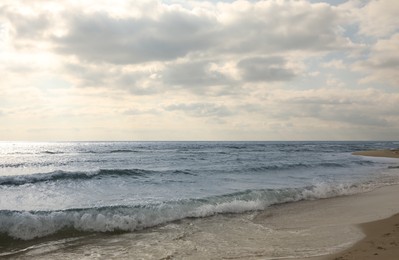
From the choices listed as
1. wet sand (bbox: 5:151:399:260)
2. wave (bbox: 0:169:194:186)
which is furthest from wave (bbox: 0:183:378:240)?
wave (bbox: 0:169:194:186)

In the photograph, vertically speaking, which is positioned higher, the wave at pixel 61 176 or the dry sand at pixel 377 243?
the dry sand at pixel 377 243

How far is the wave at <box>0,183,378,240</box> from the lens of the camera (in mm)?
9727

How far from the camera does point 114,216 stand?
10.6 m

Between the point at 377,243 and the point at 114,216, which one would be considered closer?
the point at 377,243

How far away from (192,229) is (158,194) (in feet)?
21.4

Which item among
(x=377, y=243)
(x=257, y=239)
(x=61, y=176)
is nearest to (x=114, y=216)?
(x=257, y=239)

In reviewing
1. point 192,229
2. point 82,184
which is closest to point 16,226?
point 192,229

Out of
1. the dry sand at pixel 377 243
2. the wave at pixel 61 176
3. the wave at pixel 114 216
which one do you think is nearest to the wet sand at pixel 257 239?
the dry sand at pixel 377 243

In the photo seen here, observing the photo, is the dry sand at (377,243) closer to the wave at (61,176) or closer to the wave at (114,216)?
the wave at (114,216)

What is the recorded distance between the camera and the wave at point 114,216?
9.73 m

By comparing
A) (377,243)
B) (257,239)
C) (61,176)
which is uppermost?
(377,243)

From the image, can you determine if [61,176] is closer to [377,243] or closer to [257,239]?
[257,239]

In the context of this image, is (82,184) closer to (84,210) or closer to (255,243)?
(84,210)

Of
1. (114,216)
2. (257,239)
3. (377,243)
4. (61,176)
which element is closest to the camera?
(377,243)
